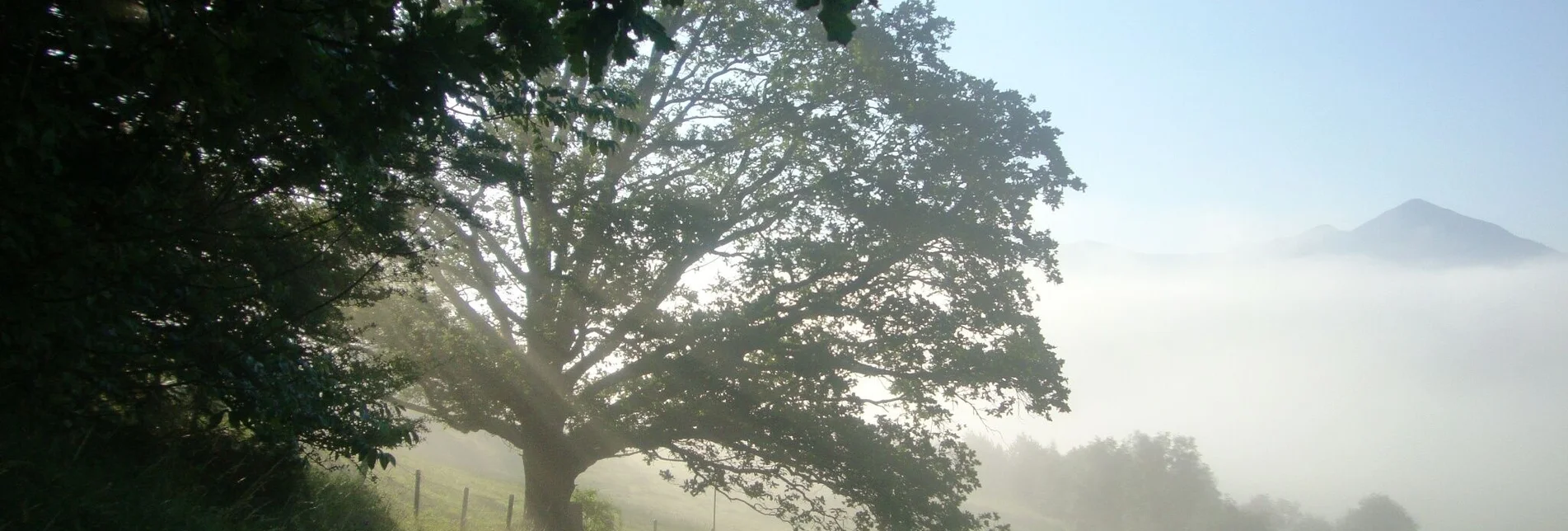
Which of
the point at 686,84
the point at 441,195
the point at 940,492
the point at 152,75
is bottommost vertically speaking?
the point at 940,492

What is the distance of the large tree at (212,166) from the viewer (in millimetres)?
3875

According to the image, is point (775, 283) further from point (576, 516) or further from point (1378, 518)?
point (1378, 518)

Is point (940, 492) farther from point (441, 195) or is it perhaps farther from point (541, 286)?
point (441, 195)

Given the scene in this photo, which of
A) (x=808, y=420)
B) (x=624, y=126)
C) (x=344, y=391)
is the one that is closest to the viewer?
(x=344, y=391)

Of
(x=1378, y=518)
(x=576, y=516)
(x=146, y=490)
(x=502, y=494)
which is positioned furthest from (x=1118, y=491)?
(x=146, y=490)

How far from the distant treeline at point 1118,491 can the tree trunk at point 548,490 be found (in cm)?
4445

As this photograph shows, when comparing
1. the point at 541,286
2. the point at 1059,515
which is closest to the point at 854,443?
the point at 541,286

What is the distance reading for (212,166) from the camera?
5.82 m

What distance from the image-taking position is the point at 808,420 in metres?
14.0

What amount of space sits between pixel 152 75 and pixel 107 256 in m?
1.62

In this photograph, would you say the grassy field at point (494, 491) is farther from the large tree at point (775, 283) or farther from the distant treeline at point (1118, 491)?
the distant treeline at point (1118, 491)

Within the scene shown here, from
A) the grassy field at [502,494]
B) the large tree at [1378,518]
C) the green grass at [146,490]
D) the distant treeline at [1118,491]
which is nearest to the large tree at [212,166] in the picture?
the green grass at [146,490]

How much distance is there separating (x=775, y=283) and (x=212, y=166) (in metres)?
8.96

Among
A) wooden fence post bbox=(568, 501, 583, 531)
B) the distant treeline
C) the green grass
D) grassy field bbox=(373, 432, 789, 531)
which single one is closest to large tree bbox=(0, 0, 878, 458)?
the green grass
